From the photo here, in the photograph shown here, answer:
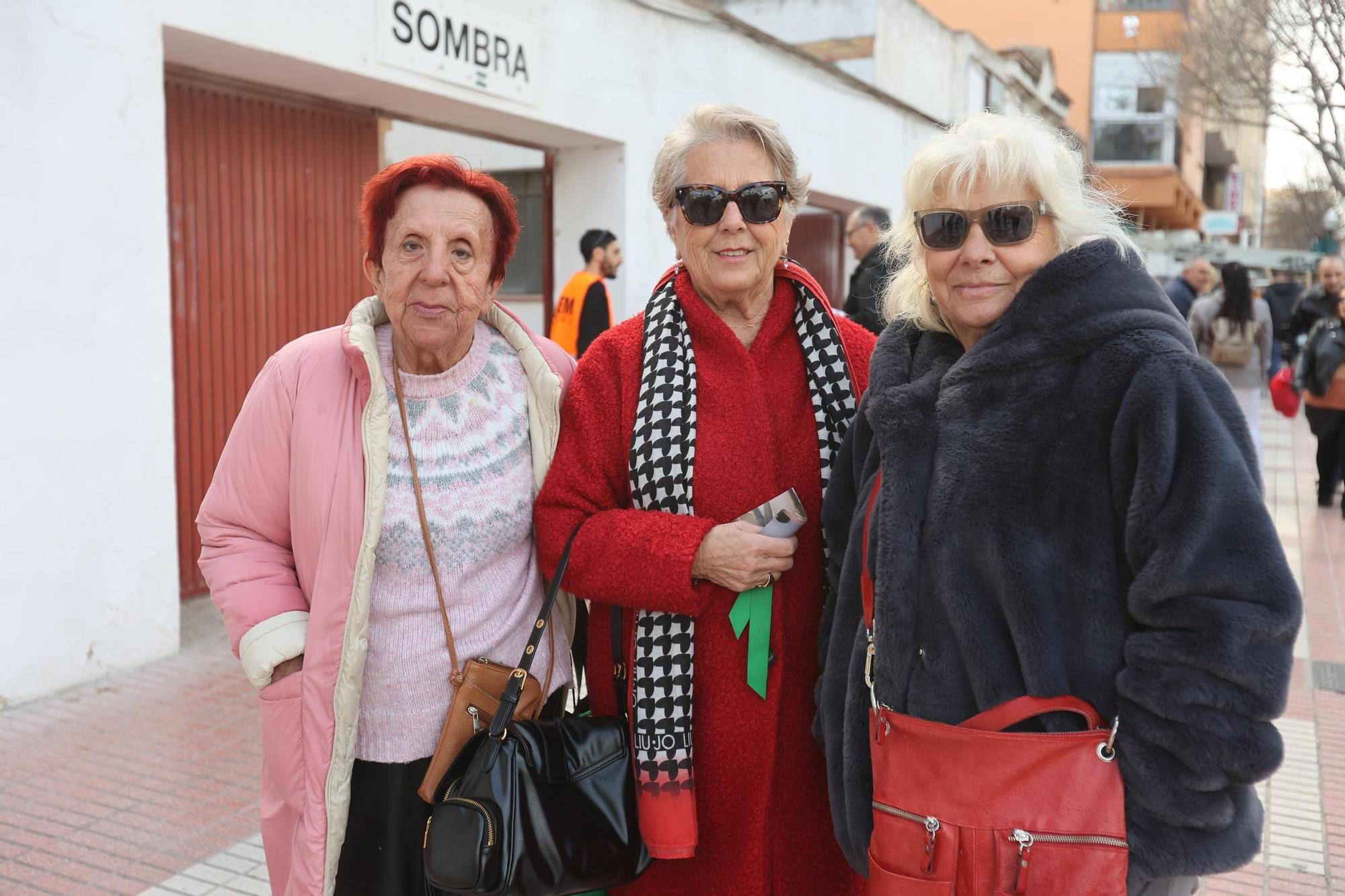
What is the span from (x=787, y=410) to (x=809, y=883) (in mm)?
976

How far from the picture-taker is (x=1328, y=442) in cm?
971

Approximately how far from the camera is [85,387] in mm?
4664

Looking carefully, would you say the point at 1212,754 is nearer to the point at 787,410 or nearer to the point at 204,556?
the point at 787,410

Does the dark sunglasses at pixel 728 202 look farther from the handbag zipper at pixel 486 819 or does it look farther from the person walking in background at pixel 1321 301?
the person walking in background at pixel 1321 301

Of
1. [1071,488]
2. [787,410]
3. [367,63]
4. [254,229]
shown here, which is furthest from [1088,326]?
[254,229]

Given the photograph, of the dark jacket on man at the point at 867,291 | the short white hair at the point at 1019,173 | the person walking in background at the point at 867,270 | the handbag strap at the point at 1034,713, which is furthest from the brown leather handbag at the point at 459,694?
the dark jacket on man at the point at 867,291

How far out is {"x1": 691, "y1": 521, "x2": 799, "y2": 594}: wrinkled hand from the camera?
2107mm

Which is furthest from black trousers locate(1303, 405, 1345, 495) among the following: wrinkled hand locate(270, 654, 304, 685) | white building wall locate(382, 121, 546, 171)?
wrinkled hand locate(270, 654, 304, 685)

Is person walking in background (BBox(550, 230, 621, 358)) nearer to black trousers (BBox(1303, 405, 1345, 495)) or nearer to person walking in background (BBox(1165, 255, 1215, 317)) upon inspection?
person walking in background (BBox(1165, 255, 1215, 317))

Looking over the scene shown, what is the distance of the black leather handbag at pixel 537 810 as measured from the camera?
200cm

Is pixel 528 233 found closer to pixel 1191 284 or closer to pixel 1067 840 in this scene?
pixel 1191 284

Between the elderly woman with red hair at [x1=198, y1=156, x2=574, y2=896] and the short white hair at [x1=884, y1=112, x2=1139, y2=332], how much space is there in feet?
3.03

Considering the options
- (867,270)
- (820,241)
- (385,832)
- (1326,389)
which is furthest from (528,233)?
(385,832)

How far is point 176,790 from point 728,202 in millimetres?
2971
